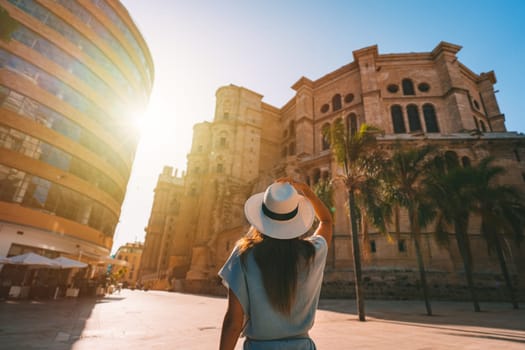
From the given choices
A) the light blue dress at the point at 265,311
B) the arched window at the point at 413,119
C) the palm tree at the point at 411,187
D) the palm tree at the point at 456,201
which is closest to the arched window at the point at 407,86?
the arched window at the point at 413,119

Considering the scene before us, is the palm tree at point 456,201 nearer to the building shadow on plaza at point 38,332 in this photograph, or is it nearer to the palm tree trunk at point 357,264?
the palm tree trunk at point 357,264

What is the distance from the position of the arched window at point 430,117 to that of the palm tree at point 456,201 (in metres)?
15.1

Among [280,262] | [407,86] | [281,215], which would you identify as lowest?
[280,262]

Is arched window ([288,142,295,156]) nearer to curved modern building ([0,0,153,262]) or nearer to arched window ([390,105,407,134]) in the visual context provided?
arched window ([390,105,407,134])

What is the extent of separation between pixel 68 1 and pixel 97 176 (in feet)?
45.0

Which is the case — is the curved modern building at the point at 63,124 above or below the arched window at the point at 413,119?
below

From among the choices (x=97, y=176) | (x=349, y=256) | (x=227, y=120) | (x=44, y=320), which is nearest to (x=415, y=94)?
(x=349, y=256)

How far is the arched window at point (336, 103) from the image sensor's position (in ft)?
114

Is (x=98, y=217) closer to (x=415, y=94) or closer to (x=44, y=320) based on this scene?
(x=44, y=320)

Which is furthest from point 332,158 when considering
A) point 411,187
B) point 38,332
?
point 38,332

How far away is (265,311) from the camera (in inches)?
57.5

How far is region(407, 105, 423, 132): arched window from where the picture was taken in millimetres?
29195

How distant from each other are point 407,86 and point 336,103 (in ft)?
27.6

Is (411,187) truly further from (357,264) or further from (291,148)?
(291,148)
